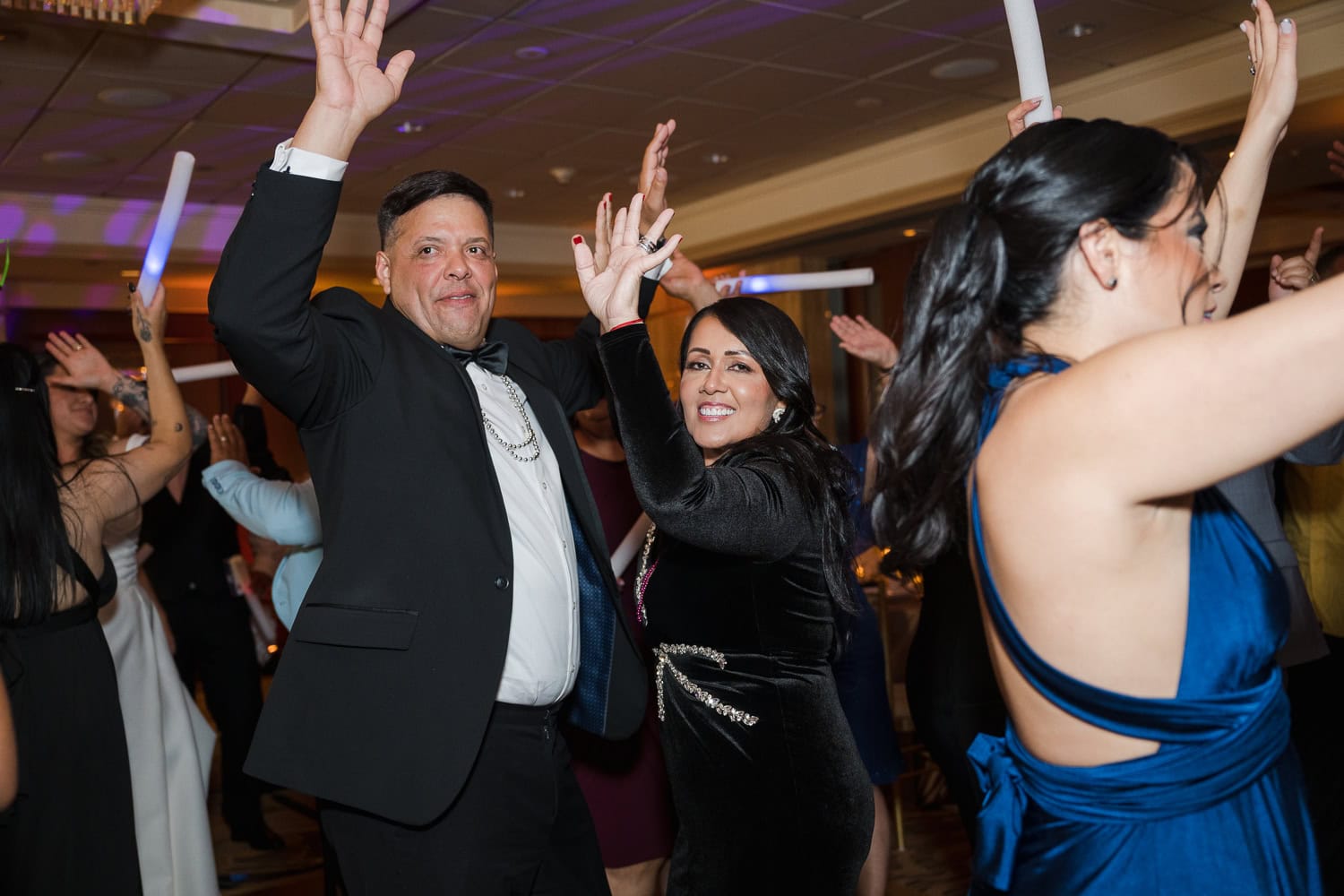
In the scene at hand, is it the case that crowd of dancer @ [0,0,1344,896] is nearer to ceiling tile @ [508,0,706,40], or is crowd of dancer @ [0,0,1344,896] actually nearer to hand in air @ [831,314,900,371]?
hand in air @ [831,314,900,371]

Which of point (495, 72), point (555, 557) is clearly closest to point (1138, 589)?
point (555, 557)

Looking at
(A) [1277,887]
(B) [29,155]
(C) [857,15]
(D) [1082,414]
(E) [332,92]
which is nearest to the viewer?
(D) [1082,414]

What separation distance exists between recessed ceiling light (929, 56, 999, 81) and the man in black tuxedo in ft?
14.8

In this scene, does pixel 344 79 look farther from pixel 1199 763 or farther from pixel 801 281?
pixel 801 281

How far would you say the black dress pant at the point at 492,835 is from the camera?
6.00 ft

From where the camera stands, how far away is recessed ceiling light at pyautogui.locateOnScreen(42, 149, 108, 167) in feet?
22.4

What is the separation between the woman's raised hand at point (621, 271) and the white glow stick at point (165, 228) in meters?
1.34

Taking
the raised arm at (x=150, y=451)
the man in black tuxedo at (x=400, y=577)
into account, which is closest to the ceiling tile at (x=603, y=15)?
the raised arm at (x=150, y=451)

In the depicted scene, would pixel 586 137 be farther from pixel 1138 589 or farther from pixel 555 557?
pixel 1138 589

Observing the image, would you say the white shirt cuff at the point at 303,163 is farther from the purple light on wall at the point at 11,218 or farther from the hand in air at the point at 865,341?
the purple light on wall at the point at 11,218

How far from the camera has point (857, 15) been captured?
5.13 metres

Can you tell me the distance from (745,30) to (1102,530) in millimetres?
4678

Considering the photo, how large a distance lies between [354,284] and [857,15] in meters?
6.83

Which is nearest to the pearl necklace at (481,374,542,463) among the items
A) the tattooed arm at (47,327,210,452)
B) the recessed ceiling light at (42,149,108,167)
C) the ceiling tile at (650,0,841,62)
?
the tattooed arm at (47,327,210,452)
